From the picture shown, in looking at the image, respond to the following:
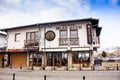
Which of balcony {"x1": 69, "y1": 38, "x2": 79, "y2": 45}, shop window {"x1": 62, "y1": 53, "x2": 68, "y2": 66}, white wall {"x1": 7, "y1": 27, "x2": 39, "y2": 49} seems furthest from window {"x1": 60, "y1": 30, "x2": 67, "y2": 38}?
white wall {"x1": 7, "y1": 27, "x2": 39, "y2": 49}

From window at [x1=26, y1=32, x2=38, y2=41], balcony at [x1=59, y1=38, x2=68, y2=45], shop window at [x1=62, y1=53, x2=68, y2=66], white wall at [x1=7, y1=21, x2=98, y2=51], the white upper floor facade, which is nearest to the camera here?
the white upper floor facade

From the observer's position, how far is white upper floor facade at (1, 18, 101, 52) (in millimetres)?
27422

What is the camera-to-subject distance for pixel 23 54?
102ft

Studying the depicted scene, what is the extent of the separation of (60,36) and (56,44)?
49.5 inches

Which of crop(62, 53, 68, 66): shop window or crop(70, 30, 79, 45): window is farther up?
crop(70, 30, 79, 45): window

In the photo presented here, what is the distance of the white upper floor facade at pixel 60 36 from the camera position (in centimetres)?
2742

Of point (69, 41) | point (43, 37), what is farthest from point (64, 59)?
point (43, 37)

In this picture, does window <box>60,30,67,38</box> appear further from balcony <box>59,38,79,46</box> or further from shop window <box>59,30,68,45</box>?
balcony <box>59,38,79,46</box>

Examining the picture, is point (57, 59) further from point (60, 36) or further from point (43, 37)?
point (43, 37)

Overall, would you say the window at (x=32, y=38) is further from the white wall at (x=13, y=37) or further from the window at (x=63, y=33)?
the window at (x=63, y=33)

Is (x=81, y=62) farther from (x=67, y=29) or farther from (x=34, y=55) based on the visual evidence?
(x=34, y=55)

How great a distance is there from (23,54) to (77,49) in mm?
8837

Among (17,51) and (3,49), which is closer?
(17,51)

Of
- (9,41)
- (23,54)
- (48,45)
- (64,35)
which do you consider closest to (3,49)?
(9,41)
